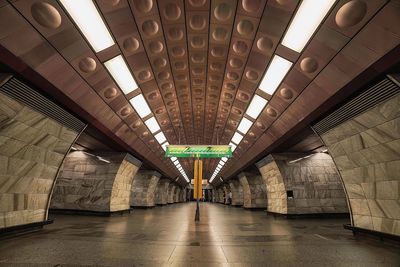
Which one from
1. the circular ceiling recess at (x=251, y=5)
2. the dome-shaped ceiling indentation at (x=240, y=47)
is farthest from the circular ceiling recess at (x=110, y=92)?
the circular ceiling recess at (x=251, y=5)

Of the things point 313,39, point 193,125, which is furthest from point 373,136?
point 193,125

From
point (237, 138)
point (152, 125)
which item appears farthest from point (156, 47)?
point (237, 138)

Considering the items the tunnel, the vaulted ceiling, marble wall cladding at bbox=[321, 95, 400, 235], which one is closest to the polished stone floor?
the tunnel

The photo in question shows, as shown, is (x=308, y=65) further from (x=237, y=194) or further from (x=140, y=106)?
(x=237, y=194)

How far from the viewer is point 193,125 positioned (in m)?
13.9

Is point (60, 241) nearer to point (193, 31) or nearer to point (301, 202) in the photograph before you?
point (193, 31)

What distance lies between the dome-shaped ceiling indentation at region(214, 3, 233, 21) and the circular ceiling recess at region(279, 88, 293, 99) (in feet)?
9.68

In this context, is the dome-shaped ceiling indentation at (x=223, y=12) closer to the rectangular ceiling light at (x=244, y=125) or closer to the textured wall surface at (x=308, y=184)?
the rectangular ceiling light at (x=244, y=125)

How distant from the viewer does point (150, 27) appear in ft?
18.7

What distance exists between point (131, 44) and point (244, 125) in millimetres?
7199

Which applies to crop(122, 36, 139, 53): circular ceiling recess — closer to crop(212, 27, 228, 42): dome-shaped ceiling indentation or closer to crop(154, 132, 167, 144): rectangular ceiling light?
crop(212, 27, 228, 42): dome-shaped ceiling indentation

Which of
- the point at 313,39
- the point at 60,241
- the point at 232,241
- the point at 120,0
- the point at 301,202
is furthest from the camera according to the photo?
the point at 301,202

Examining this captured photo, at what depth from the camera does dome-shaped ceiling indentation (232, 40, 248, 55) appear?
6.27 meters

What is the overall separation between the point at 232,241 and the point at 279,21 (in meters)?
5.70
